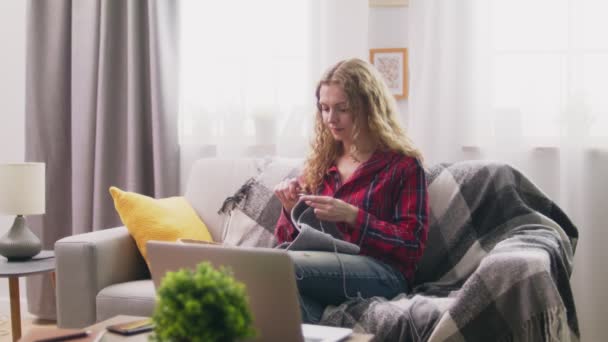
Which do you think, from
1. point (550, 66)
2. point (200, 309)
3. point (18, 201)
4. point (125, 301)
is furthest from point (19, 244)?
point (550, 66)

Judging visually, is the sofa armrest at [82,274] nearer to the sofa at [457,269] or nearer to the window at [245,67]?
the sofa at [457,269]

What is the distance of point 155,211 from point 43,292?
47.7 inches

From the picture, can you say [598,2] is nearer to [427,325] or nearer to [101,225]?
[427,325]

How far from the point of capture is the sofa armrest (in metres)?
2.38

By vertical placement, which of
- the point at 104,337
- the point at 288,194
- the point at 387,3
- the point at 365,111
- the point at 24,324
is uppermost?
the point at 387,3

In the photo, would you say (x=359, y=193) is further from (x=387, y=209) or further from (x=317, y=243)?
(x=317, y=243)

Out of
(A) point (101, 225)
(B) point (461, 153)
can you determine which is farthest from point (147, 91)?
(B) point (461, 153)

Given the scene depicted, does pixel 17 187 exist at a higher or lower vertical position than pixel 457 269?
higher

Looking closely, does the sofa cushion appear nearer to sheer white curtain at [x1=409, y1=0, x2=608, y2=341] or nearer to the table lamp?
the table lamp

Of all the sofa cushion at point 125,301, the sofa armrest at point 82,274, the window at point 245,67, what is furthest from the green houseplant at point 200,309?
the window at point 245,67

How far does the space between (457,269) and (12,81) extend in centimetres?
257

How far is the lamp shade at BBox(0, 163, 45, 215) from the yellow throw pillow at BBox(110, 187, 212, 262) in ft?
1.23

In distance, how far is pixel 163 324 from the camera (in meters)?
1.08

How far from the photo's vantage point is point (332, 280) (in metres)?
2.04
